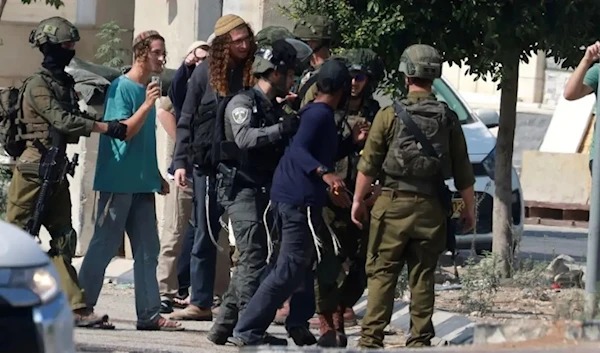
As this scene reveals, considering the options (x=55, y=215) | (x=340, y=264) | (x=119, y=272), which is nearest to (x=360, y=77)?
(x=340, y=264)

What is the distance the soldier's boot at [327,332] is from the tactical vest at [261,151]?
2.92 feet

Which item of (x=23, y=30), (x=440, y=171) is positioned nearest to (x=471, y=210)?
(x=440, y=171)

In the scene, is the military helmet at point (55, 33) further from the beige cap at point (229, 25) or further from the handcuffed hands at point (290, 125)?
the handcuffed hands at point (290, 125)

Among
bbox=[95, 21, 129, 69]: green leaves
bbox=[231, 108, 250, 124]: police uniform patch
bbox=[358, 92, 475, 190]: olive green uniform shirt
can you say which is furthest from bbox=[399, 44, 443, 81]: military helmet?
bbox=[95, 21, 129, 69]: green leaves

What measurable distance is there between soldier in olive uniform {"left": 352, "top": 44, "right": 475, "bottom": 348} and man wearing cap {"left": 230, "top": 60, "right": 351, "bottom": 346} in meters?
0.25

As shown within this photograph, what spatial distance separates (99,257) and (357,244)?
1.61m

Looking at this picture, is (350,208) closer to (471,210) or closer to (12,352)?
(471,210)

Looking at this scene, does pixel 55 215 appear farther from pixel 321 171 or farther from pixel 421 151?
pixel 421 151

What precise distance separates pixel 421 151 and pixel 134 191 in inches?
79.5

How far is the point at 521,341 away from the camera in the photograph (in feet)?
20.0

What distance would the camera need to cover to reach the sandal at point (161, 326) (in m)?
9.24

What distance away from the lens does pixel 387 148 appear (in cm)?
809

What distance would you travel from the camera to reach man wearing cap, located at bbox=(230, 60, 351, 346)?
8180mm

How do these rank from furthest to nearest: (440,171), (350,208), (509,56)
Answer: (509,56)
(350,208)
(440,171)
